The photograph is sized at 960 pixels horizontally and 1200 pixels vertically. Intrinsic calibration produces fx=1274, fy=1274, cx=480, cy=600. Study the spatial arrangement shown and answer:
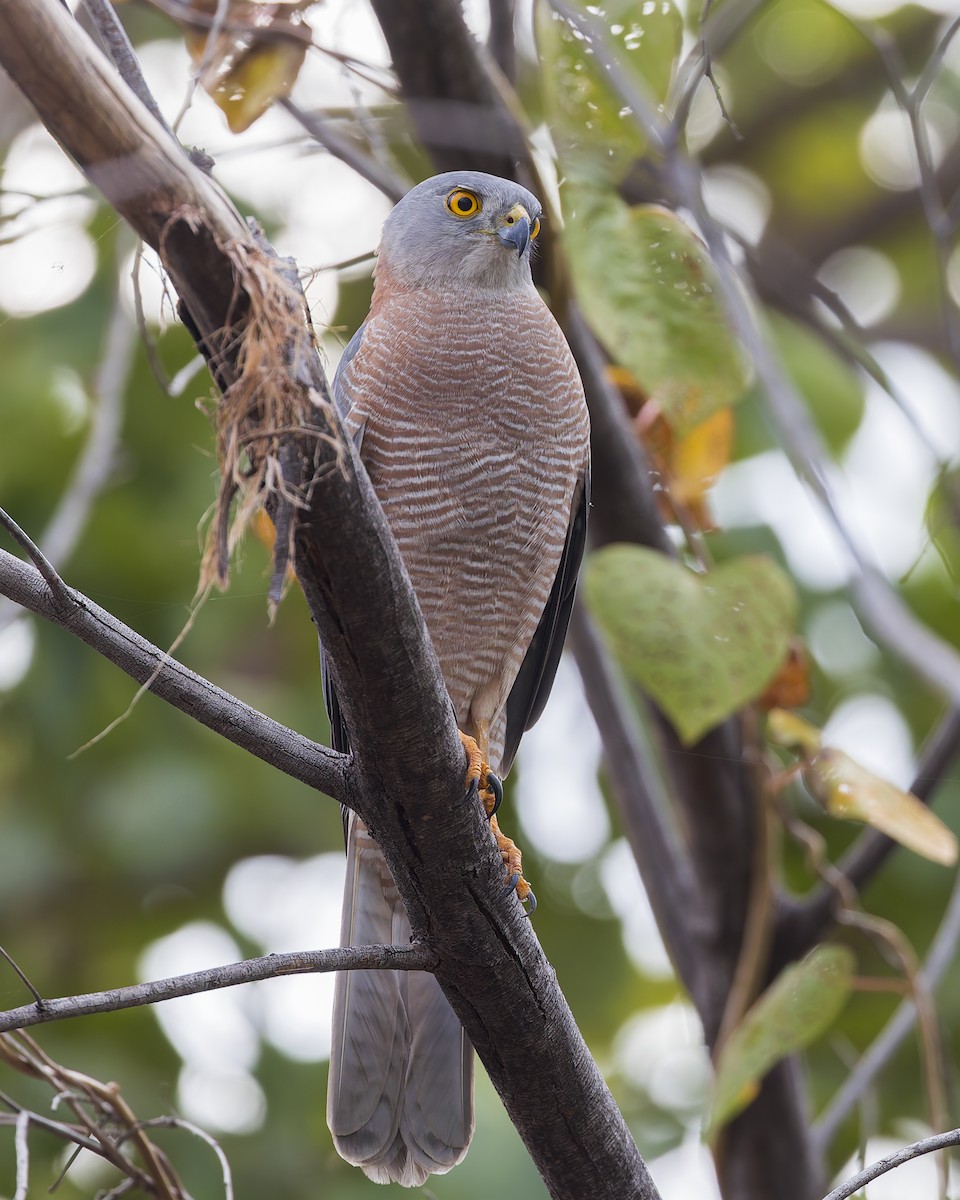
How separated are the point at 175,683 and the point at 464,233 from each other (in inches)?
65.6

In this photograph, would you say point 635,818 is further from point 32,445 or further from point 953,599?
point 32,445

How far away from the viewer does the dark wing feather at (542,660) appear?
323cm

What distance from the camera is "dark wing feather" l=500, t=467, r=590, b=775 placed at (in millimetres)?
3227

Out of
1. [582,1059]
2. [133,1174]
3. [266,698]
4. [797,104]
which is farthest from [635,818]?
[797,104]

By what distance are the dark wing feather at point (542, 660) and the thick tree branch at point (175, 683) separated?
1.42 m

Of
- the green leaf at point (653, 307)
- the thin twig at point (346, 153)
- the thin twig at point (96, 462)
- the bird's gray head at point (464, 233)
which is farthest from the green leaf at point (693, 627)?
the thin twig at point (346, 153)

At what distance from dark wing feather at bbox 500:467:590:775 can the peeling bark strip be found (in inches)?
46.8

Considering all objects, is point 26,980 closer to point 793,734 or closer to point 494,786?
point 494,786

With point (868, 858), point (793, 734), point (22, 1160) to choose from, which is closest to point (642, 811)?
point (868, 858)

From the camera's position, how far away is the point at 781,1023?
2758 millimetres

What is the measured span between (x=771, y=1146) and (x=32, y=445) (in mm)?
3077

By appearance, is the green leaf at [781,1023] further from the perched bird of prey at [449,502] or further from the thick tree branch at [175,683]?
the thick tree branch at [175,683]

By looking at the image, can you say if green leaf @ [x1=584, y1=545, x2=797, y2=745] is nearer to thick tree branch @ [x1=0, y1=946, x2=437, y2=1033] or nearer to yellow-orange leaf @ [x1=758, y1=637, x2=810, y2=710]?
yellow-orange leaf @ [x1=758, y1=637, x2=810, y2=710]

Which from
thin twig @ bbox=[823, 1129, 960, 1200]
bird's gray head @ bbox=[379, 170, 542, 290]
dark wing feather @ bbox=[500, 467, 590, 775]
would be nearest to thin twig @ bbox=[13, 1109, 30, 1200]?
thin twig @ bbox=[823, 1129, 960, 1200]
